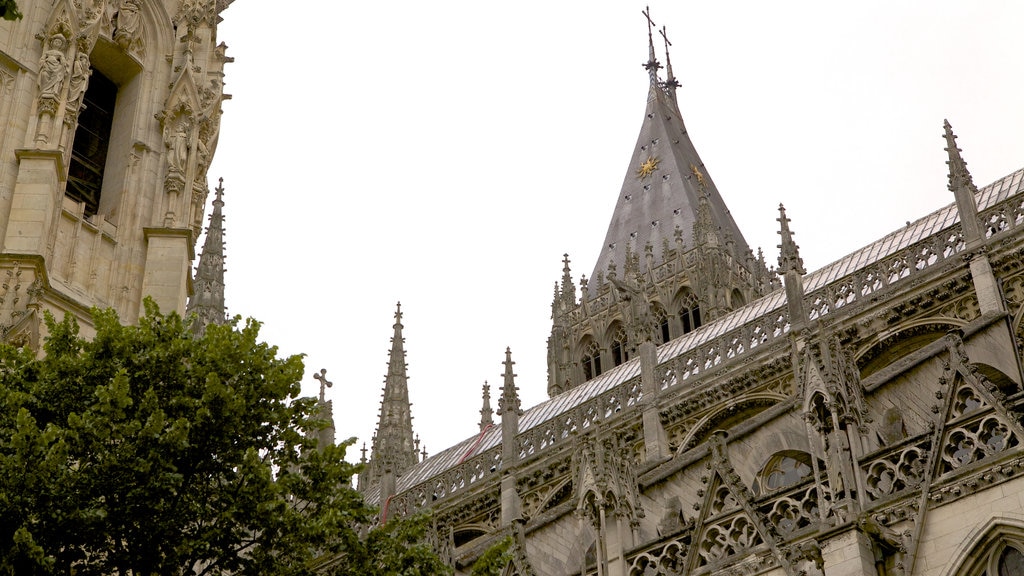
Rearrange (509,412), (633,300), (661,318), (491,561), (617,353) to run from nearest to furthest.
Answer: (491,561) → (509,412) → (633,300) → (661,318) → (617,353)

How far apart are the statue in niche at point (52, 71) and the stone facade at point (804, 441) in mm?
10186

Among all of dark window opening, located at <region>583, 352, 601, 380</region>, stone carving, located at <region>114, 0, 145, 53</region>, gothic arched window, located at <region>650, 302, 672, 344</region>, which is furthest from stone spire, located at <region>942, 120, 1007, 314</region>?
dark window opening, located at <region>583, 352, 601, 380</region>

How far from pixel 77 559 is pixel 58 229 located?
976 cm

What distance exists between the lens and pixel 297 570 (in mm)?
14672

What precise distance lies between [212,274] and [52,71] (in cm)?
1437

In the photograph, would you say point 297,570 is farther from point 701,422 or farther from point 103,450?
point 701,422

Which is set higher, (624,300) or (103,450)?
(624,300)

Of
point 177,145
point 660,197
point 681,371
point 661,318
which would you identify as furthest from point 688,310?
point 177,145

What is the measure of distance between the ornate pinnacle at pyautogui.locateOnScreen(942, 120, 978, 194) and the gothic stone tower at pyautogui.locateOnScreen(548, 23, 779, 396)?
20632 mm

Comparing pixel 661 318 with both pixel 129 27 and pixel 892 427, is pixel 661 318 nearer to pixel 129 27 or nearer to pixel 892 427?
pixel 129 27

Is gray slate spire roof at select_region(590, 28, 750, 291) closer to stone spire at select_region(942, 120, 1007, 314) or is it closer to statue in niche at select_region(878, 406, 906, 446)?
stone spire at select_region(942, 120, 1007, 314)

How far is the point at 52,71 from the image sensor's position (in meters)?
23.3

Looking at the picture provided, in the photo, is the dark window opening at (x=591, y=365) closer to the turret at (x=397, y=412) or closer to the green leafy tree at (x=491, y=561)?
the turret at (x=397, y=412)

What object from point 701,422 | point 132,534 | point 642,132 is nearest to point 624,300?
point 642,132
